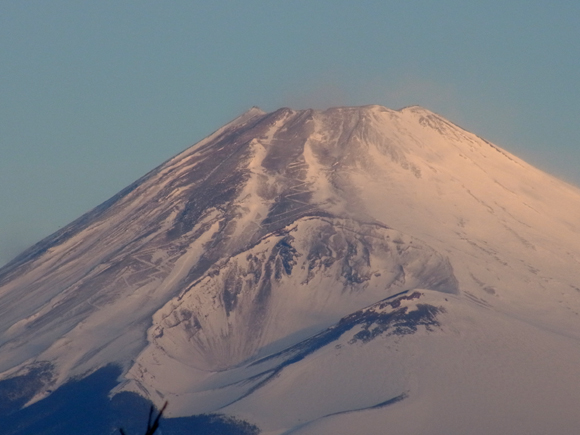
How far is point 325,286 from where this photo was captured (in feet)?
455

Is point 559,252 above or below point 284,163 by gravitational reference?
below

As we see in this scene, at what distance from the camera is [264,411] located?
359 feet

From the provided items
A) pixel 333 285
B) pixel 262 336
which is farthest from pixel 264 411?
pixel 333 285

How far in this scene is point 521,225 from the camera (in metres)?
153

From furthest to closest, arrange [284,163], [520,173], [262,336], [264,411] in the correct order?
[520,173], [284,163], [262,336], [264,411]

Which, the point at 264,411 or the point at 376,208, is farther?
the point at 376,208

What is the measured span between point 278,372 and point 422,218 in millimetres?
39421

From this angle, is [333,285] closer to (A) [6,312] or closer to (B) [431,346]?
(B) [431,346]

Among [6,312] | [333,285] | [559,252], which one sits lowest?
[559,252]

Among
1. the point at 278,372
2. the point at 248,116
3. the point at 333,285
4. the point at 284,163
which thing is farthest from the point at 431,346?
the point at 248,116

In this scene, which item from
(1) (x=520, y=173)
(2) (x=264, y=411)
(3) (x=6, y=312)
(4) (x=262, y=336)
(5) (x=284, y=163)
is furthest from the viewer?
(1) (x=520, y=173)

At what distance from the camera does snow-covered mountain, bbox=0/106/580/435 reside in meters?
112

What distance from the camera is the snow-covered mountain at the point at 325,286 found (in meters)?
112

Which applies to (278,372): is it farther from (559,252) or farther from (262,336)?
(559,252)
